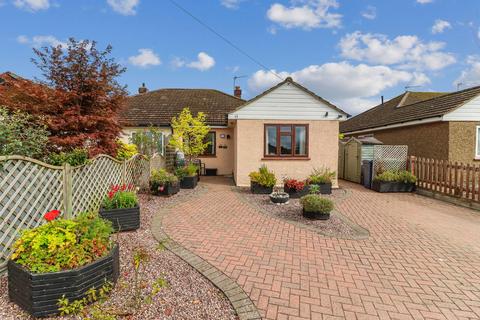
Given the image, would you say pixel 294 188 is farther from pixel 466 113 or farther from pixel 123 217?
pixel 466 113

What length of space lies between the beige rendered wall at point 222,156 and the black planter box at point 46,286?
12.3 metres

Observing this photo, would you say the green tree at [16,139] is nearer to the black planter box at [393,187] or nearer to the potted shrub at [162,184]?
the potted shrub at [162,184]

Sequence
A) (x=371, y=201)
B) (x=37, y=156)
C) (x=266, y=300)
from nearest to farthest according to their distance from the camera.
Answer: (x=266, y=300), (x=37, y=156), (x=371, y=201)

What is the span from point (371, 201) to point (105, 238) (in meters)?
8.44

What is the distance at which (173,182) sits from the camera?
8.80 metres

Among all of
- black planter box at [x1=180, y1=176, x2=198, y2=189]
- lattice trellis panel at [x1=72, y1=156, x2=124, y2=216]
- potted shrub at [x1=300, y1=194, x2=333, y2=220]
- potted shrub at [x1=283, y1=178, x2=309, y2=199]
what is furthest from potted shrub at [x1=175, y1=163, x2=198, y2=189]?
potted shrub at [x1=300, y1=194, x2=333, y2=220]

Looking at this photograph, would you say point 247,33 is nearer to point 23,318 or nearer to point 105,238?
point 105,238

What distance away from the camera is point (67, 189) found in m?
4.43

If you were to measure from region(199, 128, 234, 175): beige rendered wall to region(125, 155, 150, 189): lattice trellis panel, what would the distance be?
5702 mm

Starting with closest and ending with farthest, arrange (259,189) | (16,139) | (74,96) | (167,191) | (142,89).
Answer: (16,139) → (74,96) → (167,191) → (259,189) → (142,89)

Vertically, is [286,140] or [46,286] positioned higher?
[286,140]

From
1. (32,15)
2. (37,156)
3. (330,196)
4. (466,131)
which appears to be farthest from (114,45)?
(466,131)

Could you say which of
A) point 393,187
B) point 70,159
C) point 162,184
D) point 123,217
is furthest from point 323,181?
point 70,159

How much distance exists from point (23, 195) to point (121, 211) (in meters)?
1.73
